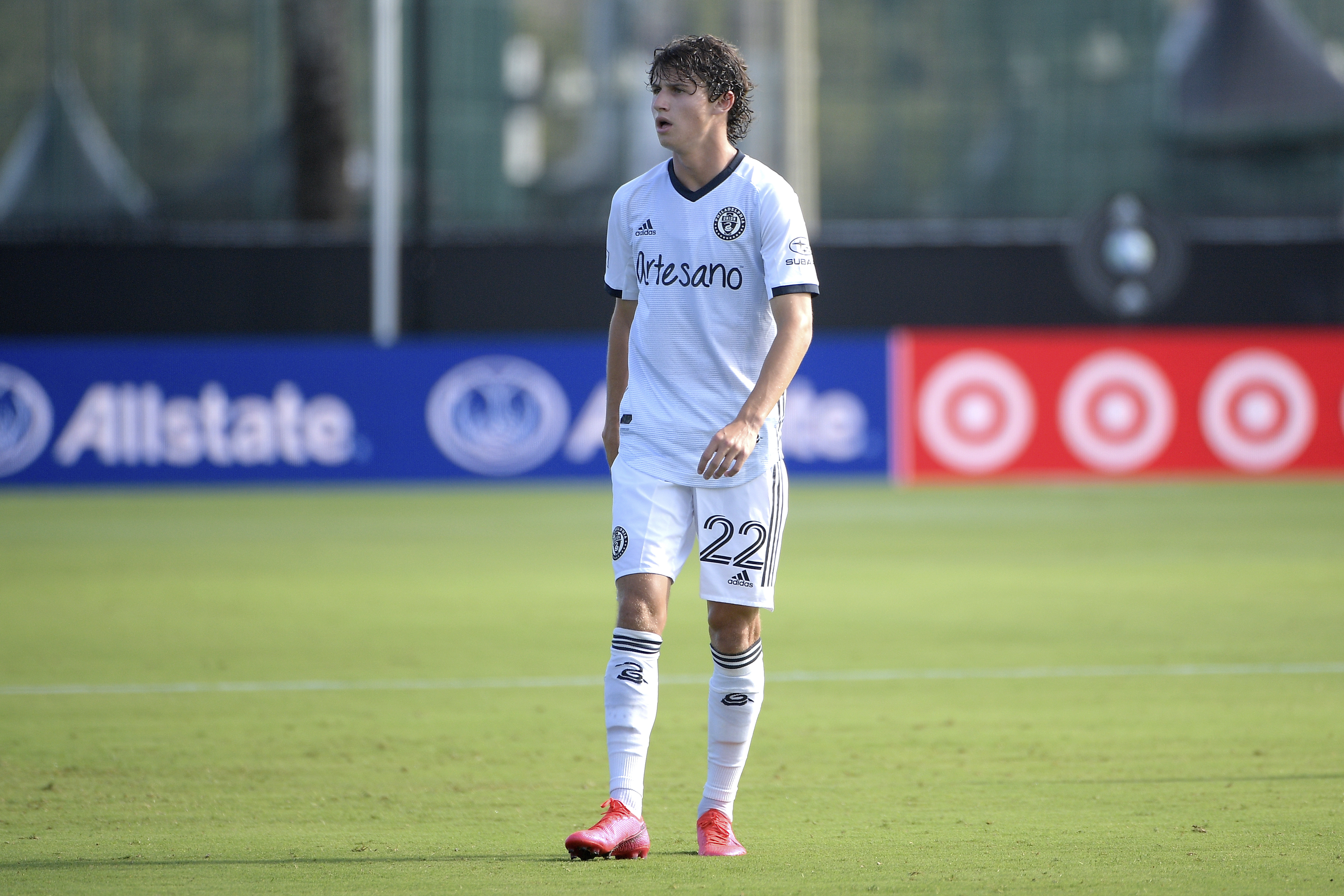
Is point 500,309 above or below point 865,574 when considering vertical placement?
above

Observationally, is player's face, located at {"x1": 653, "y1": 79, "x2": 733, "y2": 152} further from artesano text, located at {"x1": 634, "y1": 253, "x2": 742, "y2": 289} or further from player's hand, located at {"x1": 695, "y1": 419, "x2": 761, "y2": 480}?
player's hand, located at {"x1": 695, "y1": 419, "x2": 761, "y2": 480}

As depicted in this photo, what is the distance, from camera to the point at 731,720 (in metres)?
5.32

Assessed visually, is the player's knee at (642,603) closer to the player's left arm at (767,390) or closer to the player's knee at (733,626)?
the player's knee at (733,626)

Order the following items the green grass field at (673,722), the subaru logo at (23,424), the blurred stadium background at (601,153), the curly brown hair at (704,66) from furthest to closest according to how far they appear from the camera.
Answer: the blurred stadium background at (601,153) < the subaru logo at (23,424) < the curly brown hair at (704,66) < the green grass field at (673,722)

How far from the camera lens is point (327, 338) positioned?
21656mm

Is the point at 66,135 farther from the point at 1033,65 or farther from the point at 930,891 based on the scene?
the point at 930,891

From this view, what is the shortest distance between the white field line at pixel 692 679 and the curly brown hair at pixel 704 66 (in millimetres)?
3575

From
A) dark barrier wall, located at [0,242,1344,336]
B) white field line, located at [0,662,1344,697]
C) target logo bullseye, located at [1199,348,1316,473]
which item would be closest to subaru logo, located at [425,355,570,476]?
dark barrier wall, located at [0,242,1344,336]

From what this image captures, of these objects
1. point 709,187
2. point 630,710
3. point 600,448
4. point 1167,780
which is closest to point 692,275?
point 709,187

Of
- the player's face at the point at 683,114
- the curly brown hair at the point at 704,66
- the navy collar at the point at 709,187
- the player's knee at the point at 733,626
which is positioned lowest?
the player's knee at the point at 733,626

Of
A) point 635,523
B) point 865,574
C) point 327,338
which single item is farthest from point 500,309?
point 635,523

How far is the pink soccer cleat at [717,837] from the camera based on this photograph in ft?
17.0

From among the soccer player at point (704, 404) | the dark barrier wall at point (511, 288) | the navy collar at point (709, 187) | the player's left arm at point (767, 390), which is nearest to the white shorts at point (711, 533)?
the soccer player at point (704, 404)

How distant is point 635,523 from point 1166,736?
271cm
